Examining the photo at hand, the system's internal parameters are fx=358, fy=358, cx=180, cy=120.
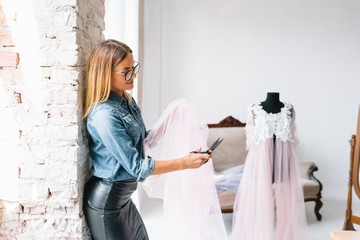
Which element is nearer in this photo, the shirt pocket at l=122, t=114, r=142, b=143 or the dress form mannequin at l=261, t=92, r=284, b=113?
the shirt pocket at l=122, t=114, r=142, b=143

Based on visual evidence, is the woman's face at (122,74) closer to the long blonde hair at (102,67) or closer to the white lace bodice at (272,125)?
the long blonde hair at (102,67)

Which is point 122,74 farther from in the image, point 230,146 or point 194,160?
point 230,146

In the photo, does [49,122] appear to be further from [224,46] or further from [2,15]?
[224,46]

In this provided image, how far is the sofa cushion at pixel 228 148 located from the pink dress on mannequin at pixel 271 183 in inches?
47.9

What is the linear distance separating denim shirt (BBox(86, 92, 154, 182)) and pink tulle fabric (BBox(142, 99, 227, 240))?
31 cm

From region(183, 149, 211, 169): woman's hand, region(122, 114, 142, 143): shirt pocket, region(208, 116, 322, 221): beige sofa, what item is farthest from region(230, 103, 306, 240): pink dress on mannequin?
region(122, 114, 142, 143): shirt pocket

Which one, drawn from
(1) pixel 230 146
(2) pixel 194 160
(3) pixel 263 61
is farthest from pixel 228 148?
(2) pixel 194 160

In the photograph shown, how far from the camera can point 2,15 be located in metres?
1.48

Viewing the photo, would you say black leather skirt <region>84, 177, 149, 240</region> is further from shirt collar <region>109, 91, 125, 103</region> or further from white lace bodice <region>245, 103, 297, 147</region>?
white lace bodice <region>245, 103, 297, 147</region>

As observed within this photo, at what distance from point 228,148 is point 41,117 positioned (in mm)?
3097

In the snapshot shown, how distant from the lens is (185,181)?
6.39 feet

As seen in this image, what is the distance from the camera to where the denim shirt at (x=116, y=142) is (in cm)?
141

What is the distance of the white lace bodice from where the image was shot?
2977 mm

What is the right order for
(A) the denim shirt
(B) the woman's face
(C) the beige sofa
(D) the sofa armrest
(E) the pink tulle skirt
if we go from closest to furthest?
(A) the denim shirt < (B) the woman's face < (E) the pink tulle skirt < (D) the sofa armrest < (C) the beige sofa
